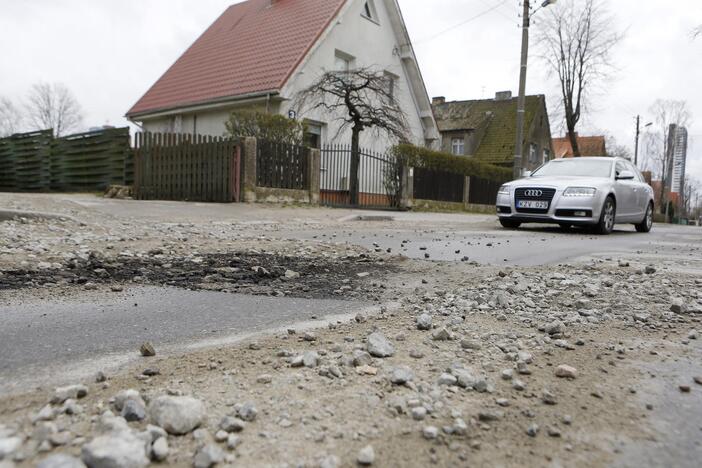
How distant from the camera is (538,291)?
361cm

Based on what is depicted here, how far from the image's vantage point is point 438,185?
20844 mm

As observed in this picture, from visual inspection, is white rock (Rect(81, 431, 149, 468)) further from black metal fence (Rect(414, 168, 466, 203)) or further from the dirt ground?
black metal fence (Rect(414, 168, 466, 203))

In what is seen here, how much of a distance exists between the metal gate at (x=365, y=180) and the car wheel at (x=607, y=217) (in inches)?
337

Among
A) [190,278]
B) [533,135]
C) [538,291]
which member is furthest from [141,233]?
[533,135]

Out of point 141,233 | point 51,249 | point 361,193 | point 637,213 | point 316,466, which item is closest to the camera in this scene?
point 316,466

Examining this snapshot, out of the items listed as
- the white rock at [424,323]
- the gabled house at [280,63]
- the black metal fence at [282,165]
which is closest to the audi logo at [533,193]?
the black metal fence at [282,165]

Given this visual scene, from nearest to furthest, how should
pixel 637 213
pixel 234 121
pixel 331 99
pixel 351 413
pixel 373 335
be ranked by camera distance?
1. pixel 351 413
2. pixel 373 335
3. pixel 637 213
4. pixel 234 121
5. pixel 331 99

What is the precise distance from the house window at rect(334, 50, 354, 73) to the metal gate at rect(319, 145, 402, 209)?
465cm

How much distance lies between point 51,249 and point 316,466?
442 centimetres

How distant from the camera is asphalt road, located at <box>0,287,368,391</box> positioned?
86.3 inches

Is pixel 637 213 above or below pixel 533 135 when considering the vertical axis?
below

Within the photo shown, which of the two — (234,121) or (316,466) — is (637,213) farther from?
(316,466)

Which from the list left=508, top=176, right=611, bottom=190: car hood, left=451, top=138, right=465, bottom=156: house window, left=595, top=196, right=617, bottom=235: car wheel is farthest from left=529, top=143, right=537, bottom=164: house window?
left=508, top=176, right=611, bottom=190: car hood

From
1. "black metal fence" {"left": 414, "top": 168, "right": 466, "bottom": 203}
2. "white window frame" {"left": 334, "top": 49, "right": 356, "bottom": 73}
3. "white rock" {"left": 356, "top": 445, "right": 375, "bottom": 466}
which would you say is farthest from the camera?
"white window frame" {"left": 334, "top": 49, "right": 356, "bottom": 73}
